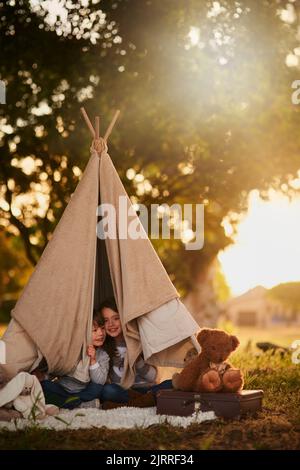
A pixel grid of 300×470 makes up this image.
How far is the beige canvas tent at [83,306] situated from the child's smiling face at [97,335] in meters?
0.11

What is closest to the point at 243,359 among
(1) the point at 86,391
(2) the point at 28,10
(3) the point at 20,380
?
(1) the point at 86,391

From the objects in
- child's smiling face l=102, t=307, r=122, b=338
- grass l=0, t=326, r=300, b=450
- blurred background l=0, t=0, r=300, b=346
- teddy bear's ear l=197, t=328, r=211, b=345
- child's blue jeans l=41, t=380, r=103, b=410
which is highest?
blurred background l=0, t=0, r=300, b=346

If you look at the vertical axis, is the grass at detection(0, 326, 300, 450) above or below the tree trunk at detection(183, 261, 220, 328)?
below

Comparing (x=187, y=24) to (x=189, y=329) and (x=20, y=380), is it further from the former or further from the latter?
(x=20, y=380)

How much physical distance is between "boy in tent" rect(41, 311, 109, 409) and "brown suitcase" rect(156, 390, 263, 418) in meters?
0.82

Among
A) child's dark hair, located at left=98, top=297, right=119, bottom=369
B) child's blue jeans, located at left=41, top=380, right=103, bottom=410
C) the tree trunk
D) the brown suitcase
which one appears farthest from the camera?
the tree trunk

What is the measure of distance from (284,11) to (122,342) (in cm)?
638

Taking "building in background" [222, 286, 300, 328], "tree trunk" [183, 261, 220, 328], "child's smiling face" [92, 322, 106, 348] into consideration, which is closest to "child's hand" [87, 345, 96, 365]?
"child's smiling face" [92, 322, 106, 348]

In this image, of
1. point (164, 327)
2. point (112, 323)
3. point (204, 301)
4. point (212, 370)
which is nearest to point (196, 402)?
point (212, 370)

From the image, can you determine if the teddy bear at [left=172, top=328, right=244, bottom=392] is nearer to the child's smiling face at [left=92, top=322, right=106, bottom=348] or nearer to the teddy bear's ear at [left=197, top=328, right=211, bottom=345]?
the teddy bear's ear at [left=197, top=328, right=211, bottom=345]

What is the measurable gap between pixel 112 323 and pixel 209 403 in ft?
5.06

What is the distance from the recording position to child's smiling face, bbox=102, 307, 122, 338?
7.30 meters

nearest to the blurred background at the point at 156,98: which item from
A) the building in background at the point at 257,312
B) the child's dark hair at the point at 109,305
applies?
the child's dark hair at the point at 109,305

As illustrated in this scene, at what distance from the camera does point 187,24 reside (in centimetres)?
1070
